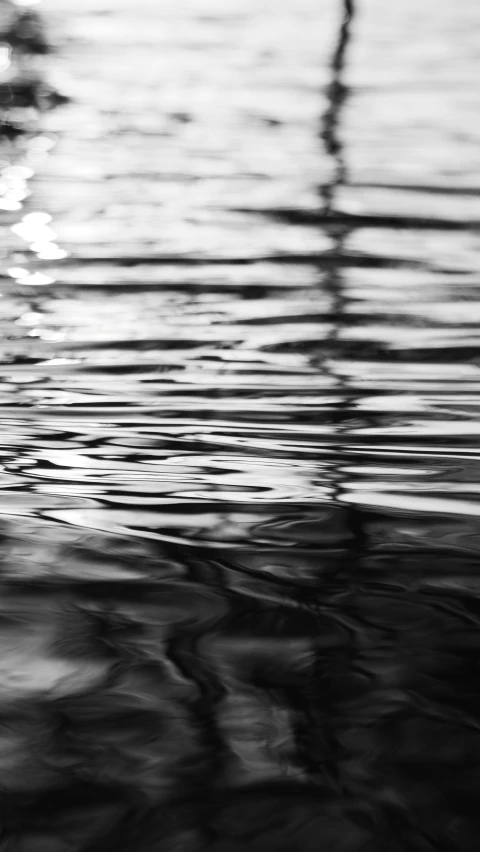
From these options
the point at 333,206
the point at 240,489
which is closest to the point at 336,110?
the point at 333,206

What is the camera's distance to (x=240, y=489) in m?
0.68

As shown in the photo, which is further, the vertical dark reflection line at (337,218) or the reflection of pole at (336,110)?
the reflection of pole at (336,110)

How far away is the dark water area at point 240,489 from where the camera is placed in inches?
15.0

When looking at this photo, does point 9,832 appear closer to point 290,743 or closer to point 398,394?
point 290,743

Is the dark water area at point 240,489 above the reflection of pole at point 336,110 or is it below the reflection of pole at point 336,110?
below

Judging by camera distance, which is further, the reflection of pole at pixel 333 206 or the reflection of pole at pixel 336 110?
the reflection of pole at pixel 336 110

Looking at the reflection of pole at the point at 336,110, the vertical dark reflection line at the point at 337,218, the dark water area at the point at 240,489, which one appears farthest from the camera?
the reflection of pole at the point at 336,110

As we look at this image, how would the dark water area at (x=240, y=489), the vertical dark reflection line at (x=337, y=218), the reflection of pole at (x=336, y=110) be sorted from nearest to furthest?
1. the dark water area at (x=240, y=489)
2. the vertical dark reflection line at (x=337, y=218)
3. the reflection of pole at (x=336, y=110)

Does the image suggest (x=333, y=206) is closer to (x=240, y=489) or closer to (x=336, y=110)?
(x=336, y=110)

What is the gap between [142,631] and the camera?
49cm

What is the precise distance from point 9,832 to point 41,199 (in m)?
1.49

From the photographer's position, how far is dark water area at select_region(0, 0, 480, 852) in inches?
15.0

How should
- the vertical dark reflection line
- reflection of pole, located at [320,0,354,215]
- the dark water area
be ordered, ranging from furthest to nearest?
reflection of pole, located at [320,0,354,215] < the vertical dark reflection line < the dark water area

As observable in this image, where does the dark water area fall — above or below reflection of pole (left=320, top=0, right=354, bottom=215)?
below
